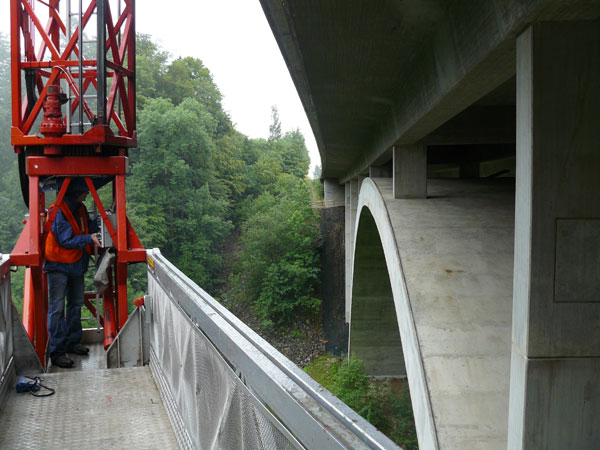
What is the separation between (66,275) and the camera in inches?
228

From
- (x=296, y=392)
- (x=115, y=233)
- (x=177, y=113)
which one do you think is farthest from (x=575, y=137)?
(x=177, y=113)

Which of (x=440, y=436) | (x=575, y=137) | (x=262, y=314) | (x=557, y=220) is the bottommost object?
(x=262, y=314)

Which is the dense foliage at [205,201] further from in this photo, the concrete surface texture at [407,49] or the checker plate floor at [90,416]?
the checker plate floor at [90,416]

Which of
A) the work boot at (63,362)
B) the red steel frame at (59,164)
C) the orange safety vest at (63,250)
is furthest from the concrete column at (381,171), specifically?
the work boot at (63,362)

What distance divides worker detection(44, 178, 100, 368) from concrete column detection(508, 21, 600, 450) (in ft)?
13.6

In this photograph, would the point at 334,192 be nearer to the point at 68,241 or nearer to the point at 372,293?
the point at 372,293

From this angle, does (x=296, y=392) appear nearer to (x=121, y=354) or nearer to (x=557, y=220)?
(x=557, y=220)

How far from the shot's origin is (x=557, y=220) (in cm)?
313

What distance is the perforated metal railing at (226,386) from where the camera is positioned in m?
1.44

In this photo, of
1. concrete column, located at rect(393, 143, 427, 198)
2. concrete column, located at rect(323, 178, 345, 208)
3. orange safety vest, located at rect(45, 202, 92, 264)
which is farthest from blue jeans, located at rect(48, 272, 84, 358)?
concrete column, located at rect(323, 178, 345, 208)

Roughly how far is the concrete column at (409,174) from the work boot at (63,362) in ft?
15.8

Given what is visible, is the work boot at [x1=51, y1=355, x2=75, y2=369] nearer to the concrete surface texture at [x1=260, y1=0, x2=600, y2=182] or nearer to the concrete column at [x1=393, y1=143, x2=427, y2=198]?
the concrete surface texture at [x1=260, y1=0, x2=600, y2=182]

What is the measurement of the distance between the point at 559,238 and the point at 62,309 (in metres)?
4.49

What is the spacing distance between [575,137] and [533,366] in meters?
1.25
